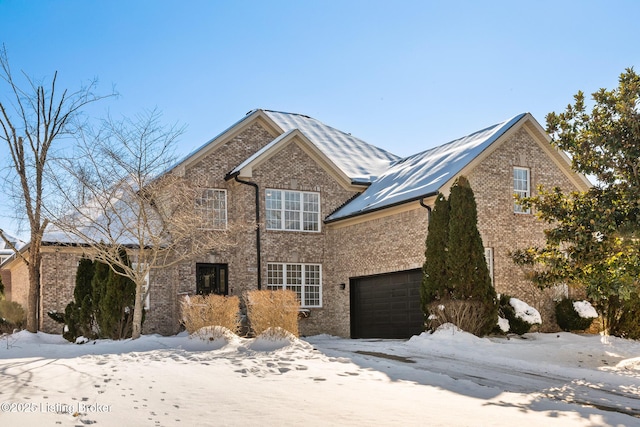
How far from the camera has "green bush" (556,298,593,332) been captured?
2083 centimetres

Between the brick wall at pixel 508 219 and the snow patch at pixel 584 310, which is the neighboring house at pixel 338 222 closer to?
the brick wall at pixel 508 219

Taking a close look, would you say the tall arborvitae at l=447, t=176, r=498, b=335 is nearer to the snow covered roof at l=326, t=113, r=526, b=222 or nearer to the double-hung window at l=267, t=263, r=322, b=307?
the snow covered roof at l=326, t=113, r=526, b=222

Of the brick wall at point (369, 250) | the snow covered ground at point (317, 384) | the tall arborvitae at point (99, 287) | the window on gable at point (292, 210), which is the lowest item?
the snow covered ground at point (317, 384)

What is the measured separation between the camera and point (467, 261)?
1809cm

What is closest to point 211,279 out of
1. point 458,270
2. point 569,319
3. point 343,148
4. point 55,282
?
point 55,282

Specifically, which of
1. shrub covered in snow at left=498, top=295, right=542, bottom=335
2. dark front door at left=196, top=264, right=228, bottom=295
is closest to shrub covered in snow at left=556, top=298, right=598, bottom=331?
shrub covered in snow at left=498, top=295, right=542, bottom=335

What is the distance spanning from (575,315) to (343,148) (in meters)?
11.8

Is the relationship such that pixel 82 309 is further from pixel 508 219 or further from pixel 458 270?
pixel 508 219

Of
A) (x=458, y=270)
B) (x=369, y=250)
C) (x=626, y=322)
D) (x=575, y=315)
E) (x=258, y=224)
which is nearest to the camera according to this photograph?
(x=458, y=270)

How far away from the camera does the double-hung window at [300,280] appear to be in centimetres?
2383

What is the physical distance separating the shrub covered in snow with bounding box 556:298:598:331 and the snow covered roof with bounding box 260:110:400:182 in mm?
8397

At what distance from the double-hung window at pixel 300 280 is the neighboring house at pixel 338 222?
0.12 ft

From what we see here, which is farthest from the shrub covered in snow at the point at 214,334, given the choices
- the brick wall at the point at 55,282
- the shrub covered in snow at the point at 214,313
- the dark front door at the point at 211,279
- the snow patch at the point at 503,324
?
the brick wall at the point at 55,282

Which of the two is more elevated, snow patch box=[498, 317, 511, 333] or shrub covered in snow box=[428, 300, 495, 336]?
shrub covered in snow box=[428, 300, 495, 336]
